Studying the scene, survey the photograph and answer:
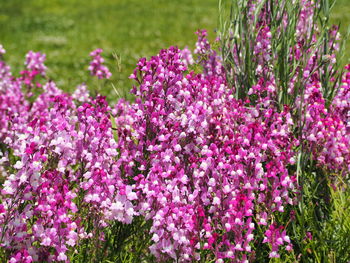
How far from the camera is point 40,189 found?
3268 millimetres

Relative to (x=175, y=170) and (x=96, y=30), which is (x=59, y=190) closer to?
(x=175, y=170)

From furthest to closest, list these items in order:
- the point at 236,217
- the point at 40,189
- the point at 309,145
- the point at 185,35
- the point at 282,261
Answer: the point at 185,35, the point at 309,145, the point at 282,261, the point at 40,189, the point at 236,217

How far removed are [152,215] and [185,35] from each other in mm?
12680

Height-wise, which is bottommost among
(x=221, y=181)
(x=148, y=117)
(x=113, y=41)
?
(x=113, y=41)

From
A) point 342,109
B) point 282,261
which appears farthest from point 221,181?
point 342,109

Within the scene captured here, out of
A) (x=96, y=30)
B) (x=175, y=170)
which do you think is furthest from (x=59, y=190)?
(x=96, y=30)

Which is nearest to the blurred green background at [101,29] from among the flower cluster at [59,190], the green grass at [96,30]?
the green grass at [96,30]

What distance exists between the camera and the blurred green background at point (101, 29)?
1376 cm

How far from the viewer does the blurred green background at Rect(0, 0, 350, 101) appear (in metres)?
13.8

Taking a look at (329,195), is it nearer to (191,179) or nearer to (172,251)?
(191,179)

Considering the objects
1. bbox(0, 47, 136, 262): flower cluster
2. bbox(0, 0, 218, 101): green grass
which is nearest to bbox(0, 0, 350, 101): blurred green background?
bbox(0, 0, 218, 101): green grass

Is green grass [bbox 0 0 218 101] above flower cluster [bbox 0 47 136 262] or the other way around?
the other way around

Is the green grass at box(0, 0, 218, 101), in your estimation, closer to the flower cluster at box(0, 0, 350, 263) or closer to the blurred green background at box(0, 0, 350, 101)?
the blurred green background at box(0, 0, 350, 101)

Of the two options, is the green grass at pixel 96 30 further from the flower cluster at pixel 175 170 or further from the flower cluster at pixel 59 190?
the flower cluster at pixel 59 190
